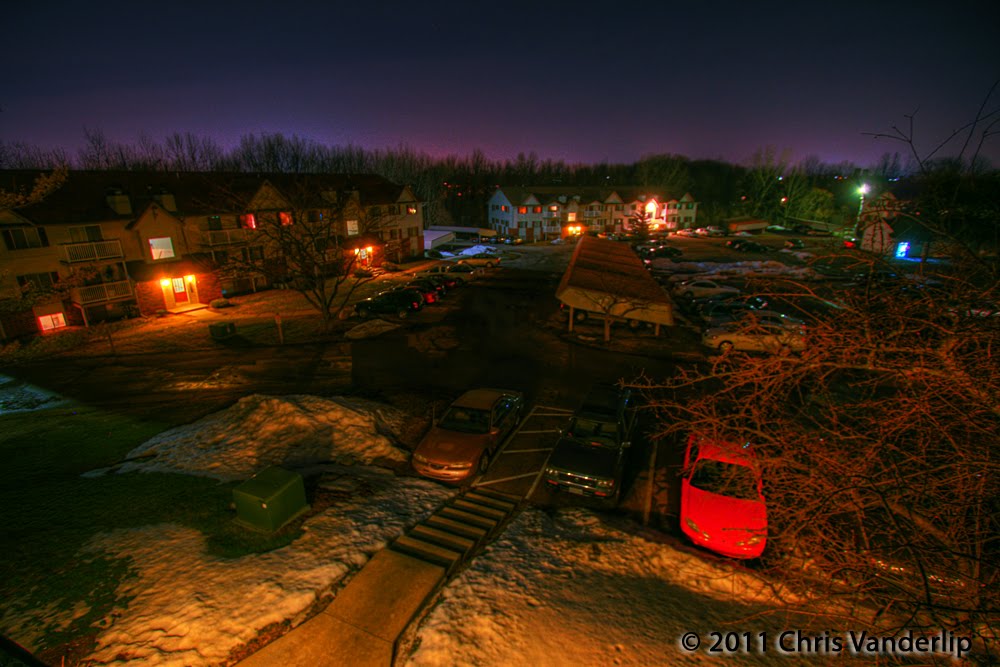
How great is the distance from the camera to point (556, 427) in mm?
14617

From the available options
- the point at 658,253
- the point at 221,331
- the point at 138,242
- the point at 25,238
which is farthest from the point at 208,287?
the point at 658,253

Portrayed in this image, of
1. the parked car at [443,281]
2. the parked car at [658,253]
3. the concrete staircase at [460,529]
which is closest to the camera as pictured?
the concrete staircase at [460,529]

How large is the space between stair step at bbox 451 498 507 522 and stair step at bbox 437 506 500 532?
12 centimetres

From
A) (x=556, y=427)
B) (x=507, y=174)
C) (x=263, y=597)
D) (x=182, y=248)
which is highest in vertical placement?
(x=507, y=174)

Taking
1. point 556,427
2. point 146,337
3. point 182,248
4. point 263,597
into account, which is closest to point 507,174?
point 182,248

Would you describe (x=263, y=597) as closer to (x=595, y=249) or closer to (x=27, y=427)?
(x=27, y=427)

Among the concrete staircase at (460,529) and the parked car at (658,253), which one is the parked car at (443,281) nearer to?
the concrete staircase at (460,529)

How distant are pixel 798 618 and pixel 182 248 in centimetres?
3941

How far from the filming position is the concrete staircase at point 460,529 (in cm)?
858

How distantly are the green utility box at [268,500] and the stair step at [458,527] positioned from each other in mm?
2819

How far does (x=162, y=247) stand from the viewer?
105ft

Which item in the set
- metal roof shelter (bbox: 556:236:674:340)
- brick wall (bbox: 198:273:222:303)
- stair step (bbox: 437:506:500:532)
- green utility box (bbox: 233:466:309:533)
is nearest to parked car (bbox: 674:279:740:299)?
metal roof shelter (bbox: 556:236:674:340)

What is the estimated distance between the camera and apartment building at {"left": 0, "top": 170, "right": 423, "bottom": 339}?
25734mm

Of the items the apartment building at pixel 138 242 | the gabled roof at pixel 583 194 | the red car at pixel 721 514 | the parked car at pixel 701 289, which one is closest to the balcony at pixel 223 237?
the apartment building at pixel 138 242
